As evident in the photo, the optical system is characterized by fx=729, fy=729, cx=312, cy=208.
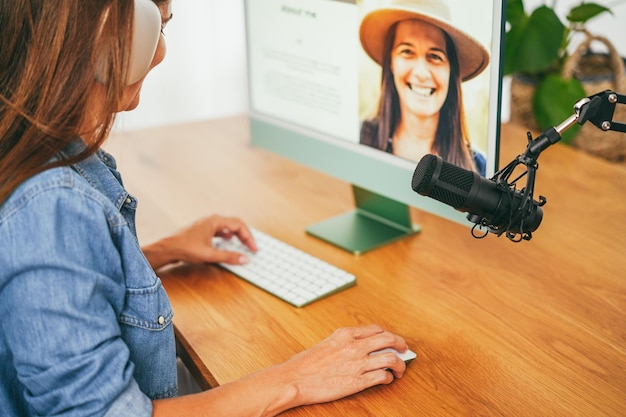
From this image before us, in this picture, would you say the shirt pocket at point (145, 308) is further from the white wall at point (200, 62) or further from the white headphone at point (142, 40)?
the white wall at point (200, 62)

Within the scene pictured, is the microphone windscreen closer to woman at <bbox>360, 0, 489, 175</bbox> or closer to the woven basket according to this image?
woman at <bbox>360, 0, 489, 175</bbox>

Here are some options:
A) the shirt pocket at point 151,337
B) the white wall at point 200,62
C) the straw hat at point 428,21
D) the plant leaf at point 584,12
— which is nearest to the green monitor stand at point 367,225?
the straw hat at point 428,21

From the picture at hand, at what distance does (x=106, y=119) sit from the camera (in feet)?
2.59

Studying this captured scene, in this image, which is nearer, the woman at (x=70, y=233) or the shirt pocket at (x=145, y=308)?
the woman at (x=70, y=233)

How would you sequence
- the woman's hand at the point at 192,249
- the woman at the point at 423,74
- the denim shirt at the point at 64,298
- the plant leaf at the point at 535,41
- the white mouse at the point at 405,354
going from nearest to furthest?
the denim shirt at the point at 64,298
the white mouse at the point at 405,354
the woman at the point at 423,74
the woman's hand at the point at 192,249
the plant leaf at the point at 535,41

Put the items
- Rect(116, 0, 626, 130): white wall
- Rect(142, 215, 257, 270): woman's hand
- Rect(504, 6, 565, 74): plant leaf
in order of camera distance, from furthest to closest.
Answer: Rect(116, 0, 626, 130): white wall
Rect(504, 6, 565, 74): plant leaf
Rect(142, 215, 257, 270): woman's hand

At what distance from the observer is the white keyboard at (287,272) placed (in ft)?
3.64

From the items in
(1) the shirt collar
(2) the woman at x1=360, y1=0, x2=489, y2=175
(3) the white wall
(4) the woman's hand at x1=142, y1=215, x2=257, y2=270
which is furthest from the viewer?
(3) the white wall

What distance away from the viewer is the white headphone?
783 mm

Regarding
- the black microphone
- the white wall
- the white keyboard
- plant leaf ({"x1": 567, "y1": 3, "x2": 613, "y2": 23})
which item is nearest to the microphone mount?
the black microphone

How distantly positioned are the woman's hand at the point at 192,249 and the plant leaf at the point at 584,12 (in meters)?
0.96

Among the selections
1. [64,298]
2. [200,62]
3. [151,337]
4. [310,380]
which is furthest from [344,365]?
[200,62]

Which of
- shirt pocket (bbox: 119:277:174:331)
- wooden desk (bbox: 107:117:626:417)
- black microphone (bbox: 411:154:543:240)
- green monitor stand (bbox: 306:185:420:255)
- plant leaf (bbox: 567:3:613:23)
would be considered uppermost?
plant leaf (bbox: 567:3:613:23)

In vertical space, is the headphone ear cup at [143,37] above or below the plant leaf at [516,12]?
above
